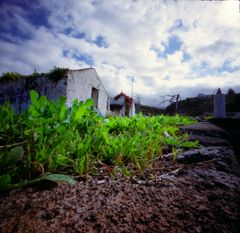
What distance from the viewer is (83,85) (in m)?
12.7

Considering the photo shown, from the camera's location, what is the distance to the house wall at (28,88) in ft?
36.1

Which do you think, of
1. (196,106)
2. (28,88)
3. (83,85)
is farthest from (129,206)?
(196,106)

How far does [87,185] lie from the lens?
0.92 meters

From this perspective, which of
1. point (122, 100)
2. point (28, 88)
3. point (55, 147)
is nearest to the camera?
point (55, 147)

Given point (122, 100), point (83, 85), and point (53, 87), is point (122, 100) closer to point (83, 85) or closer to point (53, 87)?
point (83, 85)

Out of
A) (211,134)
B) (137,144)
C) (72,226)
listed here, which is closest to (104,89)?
(211,134)

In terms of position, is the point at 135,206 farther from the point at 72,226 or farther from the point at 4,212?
the point at 4,212

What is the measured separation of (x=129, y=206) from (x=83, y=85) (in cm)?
1248

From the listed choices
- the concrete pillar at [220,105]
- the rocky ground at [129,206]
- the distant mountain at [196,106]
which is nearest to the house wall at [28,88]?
the concrete pillar at [220,105]

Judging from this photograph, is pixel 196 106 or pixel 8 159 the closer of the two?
pixel 8 159

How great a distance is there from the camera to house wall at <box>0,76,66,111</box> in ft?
36.1

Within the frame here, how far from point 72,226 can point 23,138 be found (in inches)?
34.7

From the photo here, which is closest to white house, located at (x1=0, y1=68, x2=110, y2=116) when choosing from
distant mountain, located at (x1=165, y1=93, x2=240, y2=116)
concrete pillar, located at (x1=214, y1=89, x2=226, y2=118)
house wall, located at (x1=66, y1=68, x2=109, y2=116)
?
house wall, located at (x1=66, y1=68, x2=109, y2=116)

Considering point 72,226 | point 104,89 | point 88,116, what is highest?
point 104,89
